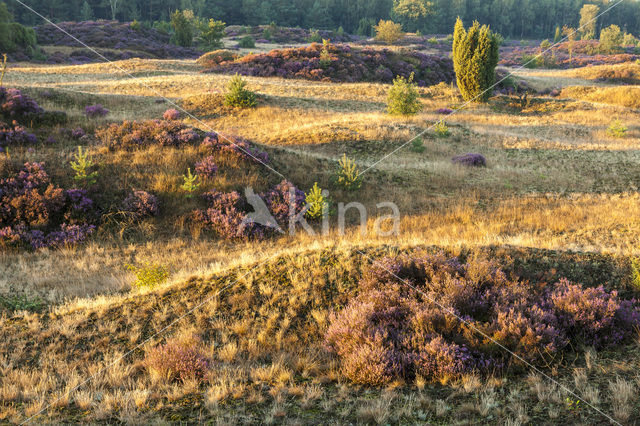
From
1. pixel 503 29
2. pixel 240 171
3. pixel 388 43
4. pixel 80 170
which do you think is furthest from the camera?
pixel 503 29

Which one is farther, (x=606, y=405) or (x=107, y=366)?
(x=107, y=366)

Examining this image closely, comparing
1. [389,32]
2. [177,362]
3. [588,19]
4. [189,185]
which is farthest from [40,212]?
[588,19]

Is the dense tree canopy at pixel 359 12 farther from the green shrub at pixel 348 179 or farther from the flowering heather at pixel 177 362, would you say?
the flowering heather at pixel 177 362

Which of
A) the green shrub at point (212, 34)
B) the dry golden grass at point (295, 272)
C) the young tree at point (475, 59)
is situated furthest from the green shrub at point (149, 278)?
the green shrub at point (212, 34)

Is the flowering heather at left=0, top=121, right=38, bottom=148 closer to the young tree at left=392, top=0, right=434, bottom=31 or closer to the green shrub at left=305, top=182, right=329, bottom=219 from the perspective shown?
the green shrub at left=305, top=182, right=329, bottom=219

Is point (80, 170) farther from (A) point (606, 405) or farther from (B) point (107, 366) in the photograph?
(A) point (606, 405)

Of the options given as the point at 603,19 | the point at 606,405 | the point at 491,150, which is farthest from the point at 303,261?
the point at 603,19
